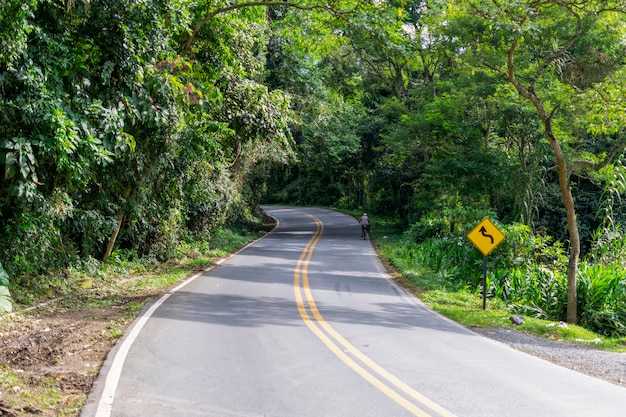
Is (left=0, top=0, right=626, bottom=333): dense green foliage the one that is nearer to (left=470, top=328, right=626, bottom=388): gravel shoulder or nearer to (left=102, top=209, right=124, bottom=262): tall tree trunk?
(left=102, top=209, right=124, bottom=262): tall tree trunk

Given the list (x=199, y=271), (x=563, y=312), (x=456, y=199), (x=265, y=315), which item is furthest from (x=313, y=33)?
(x=456, y=199)

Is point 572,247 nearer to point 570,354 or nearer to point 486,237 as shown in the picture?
point 486,237

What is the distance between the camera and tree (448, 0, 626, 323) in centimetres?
1399

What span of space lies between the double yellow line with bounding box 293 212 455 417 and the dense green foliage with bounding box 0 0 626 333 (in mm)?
4649

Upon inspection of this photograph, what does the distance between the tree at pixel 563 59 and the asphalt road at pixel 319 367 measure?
5451 millimetres

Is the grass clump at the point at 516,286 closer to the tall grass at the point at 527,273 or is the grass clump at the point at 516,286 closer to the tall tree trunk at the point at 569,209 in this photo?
the tall grass at the point at 527,273

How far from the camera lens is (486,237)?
1368 cm

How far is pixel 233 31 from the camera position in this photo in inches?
624

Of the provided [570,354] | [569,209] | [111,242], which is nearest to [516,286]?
[569,209]

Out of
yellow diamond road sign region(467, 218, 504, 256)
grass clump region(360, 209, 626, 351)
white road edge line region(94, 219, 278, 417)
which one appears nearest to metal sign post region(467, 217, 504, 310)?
yellow diamond road sign region(467, 218, 504, 256)

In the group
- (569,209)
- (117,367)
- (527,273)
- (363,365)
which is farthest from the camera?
(527,273)

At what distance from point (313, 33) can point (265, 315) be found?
7.03m

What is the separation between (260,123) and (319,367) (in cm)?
1036

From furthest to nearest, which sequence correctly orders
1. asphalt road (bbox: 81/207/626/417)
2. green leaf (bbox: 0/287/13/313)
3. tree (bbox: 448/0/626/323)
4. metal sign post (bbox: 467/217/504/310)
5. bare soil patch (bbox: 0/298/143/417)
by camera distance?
tree (bbox: 448/0/626/323)
metal sign post (bbox: 467/217/504/310)
green leaf (bbox: 0/287/13/313)
bare soil patch (bbox: 0/298/143/417)
asphalt road (bbox: 81/207/626/417)
